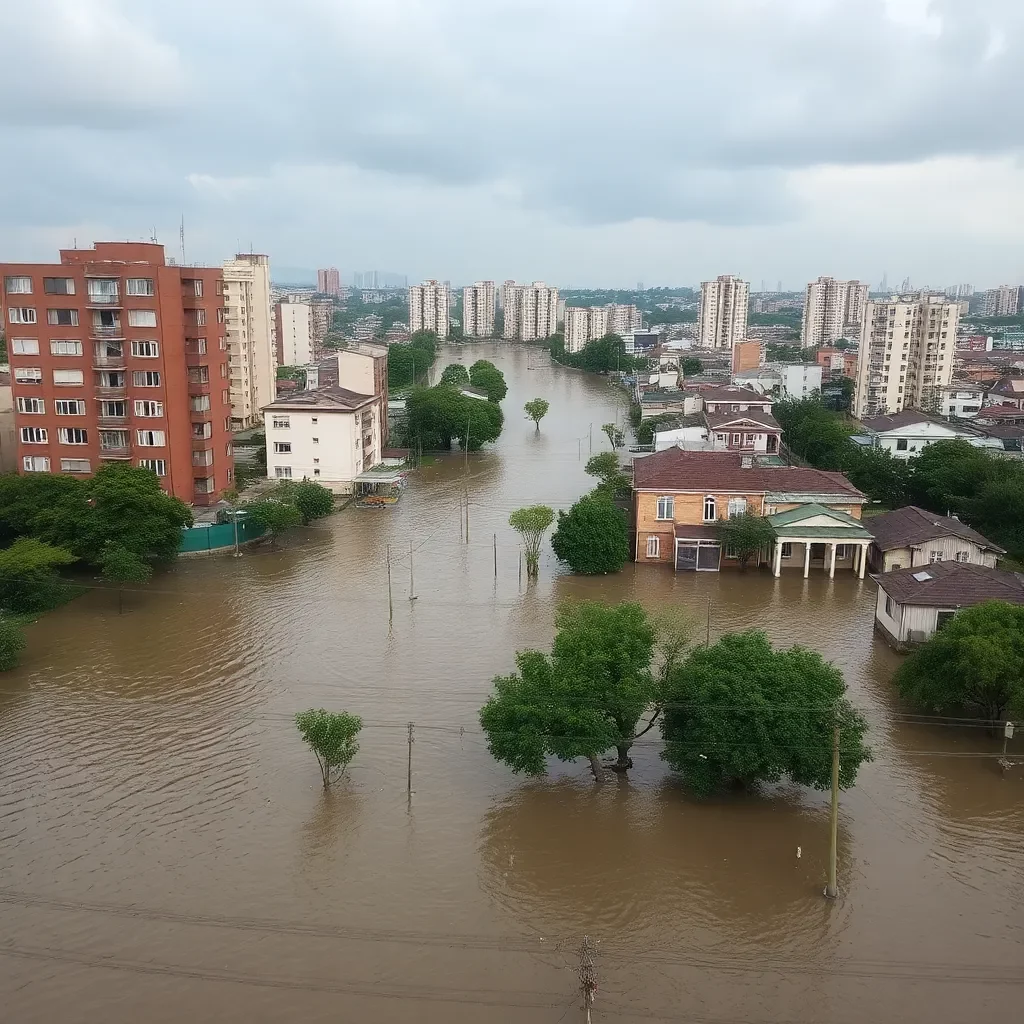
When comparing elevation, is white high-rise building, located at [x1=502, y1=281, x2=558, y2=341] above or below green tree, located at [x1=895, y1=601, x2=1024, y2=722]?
above

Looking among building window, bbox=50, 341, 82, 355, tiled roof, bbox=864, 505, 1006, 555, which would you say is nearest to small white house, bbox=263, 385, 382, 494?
building window, bbox=50, 341, 82, 355

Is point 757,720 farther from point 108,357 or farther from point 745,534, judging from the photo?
point 108,357

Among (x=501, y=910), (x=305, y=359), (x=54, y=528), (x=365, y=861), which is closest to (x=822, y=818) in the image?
(x=501, y=910)

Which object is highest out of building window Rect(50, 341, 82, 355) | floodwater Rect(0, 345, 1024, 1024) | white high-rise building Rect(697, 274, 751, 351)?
white high-rise building Rect(697, 274, 751, 351)

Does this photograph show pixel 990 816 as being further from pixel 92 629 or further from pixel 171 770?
pixel 92 629

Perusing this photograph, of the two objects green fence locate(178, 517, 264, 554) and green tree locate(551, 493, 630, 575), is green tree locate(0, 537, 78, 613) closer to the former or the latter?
green fence locate(178, 517, 264, 554)

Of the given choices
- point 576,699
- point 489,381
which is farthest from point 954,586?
point 489,381
